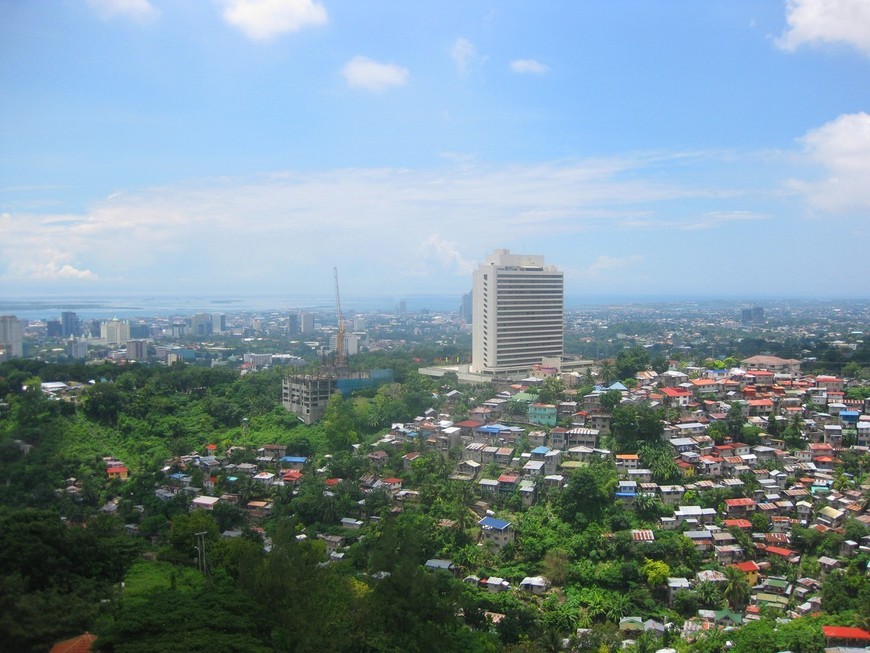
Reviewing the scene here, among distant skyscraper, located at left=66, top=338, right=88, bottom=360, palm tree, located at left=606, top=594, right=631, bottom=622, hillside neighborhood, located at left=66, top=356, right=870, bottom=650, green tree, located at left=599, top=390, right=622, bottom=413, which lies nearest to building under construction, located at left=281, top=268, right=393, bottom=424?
hillside neighborhood, located at left=66, top=356, right=870, bottom=650

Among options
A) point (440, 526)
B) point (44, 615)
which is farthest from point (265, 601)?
point (440, 526)

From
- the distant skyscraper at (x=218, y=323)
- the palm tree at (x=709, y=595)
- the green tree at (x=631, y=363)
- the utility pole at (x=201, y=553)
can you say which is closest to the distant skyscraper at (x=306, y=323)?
the distant skyscraper at (x=218, y=323)

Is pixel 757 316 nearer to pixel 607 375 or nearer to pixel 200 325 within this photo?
pixel 200 325

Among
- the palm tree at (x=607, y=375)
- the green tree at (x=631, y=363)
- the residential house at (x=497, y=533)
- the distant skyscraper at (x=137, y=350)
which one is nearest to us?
the residential house at (x=497, y=533)

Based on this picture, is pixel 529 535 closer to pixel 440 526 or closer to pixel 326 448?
pixel 440 526

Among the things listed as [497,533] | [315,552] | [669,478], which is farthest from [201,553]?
[669,478]

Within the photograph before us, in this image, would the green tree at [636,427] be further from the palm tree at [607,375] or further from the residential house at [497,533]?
the palm tree at [607,375]
